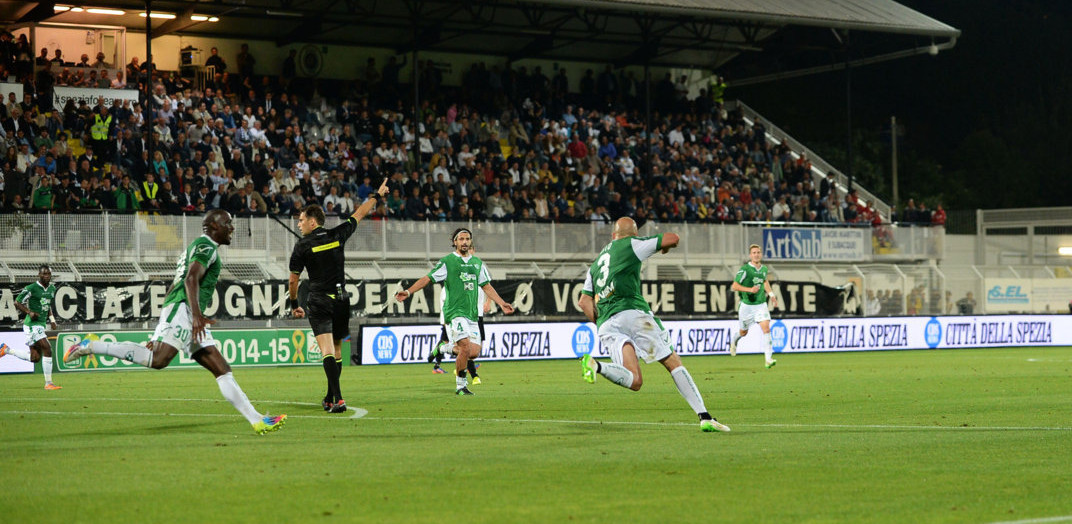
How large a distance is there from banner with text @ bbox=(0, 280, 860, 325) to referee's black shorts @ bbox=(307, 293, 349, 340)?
8.12 m

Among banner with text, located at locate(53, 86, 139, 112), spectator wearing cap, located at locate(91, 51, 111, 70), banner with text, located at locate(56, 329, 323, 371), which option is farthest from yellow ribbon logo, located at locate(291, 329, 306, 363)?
spectator wearing cap, located at locate(91, 51, 111, 70)

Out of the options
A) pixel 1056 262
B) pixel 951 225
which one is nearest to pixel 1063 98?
pixel 951 225

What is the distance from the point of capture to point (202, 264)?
12438 mm

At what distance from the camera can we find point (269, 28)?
148ft

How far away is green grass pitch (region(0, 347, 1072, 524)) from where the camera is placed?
8.31 meters

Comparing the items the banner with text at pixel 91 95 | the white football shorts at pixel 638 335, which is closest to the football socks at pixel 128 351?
the white football shorts at pixel 638 335

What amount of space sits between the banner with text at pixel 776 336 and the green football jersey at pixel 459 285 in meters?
10.8

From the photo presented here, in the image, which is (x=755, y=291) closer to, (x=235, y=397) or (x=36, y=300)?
(x=36, y=300)

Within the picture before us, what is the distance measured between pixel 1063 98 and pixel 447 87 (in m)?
53.7

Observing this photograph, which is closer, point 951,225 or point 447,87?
point 447,87

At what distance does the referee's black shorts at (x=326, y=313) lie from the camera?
629 inches

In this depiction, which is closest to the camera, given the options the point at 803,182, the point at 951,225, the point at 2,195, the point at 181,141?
the point at 2,195

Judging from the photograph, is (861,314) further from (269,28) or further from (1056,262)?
(269,28)

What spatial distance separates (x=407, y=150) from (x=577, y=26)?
11195 mm
